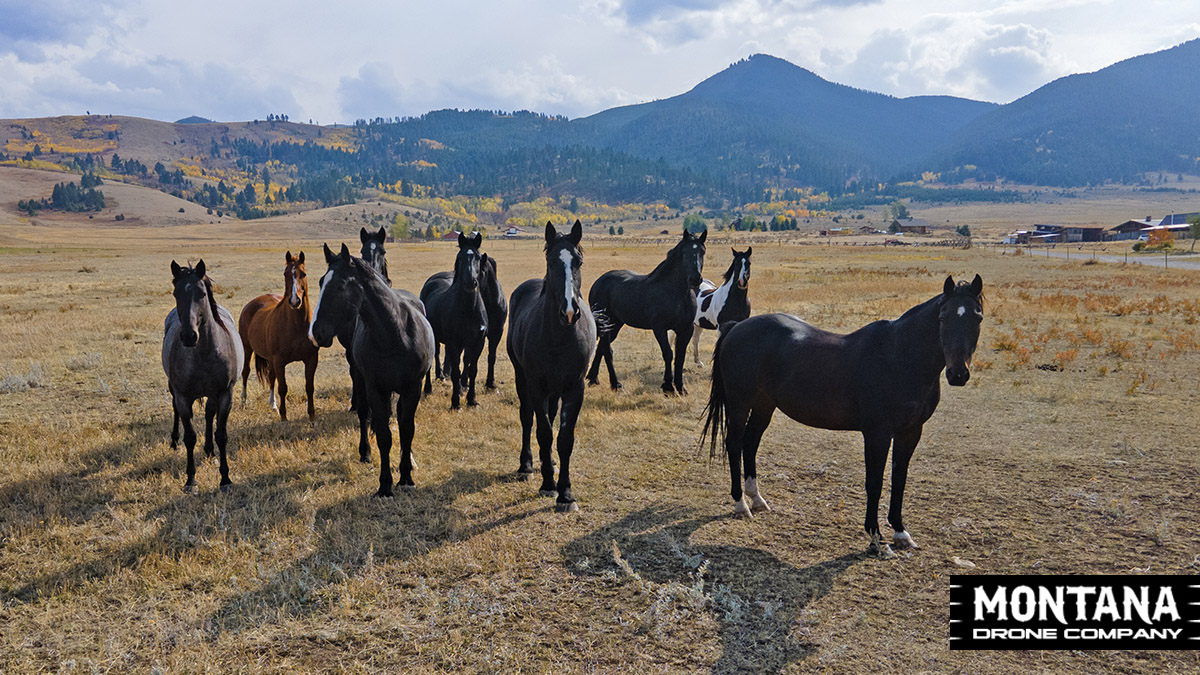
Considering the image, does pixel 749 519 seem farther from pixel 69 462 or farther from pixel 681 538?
pixel 69 462

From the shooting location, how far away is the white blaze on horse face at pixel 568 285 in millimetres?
6461

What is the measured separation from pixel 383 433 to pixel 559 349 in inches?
87.0

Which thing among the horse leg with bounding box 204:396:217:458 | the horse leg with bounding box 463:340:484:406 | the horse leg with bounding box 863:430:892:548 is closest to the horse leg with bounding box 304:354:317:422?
the horse leg with bounding box 204:396:217:458

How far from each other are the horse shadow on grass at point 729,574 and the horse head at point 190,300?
4.60m

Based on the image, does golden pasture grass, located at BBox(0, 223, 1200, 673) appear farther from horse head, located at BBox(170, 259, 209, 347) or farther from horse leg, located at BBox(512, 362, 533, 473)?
horse head, located at BBox(170, 259, 209, 347)

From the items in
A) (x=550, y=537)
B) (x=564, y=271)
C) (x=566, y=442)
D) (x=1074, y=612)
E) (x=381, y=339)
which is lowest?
(x=1074, y=612)

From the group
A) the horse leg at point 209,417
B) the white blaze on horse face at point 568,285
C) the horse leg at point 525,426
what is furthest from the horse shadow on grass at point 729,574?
the horse leg at point 209,417

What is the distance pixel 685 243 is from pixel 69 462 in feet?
30.8

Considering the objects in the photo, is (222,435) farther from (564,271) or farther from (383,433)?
(564,271)

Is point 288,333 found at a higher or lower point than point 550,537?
higher

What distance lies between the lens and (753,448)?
22.6ft

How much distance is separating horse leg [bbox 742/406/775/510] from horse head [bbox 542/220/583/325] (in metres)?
2.24

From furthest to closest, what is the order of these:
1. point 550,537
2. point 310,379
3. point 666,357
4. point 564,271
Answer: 1. point 666,357
2. point 310,379
3. point 564,271
4. point 550,537

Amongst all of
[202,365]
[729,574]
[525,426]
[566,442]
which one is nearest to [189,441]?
[202,365]
